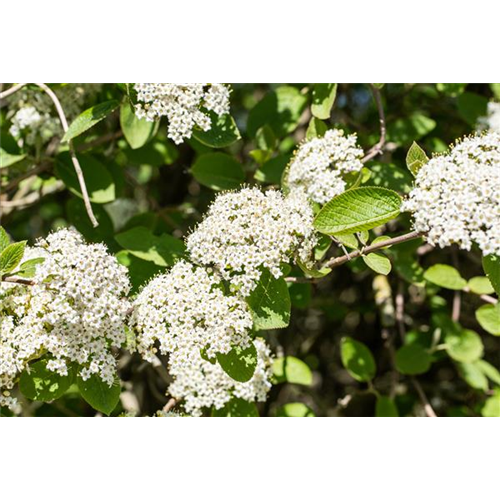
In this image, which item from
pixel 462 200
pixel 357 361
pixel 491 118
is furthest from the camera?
pixel 357 361

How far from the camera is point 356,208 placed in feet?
5.77

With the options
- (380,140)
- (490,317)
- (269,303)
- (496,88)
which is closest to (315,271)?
(269,303)

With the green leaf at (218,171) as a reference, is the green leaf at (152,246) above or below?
below

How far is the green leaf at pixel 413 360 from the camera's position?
Result: 8.91 ft

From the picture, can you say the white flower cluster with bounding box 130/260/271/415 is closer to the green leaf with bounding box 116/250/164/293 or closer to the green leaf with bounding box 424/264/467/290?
the green leaf with bounding box 116/250/164/293

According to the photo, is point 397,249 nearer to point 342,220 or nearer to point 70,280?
point 342,220

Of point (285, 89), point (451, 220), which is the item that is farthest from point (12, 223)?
point (451, 220)

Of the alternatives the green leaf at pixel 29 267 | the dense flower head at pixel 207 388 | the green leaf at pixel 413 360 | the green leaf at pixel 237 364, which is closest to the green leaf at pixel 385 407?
the green leaf at pixel 413 360

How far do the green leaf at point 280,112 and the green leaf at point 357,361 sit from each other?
2.86 feet

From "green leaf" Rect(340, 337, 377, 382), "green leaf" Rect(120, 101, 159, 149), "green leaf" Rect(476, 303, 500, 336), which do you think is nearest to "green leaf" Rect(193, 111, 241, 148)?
"green leaf" Rect(120, 101, 159, 149)

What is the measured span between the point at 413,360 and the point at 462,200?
4.17 ft

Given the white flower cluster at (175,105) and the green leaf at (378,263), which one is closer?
the green leaf at (378,263)

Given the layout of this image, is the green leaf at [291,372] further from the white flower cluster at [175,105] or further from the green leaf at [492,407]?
the white flower cluster at [175,105]

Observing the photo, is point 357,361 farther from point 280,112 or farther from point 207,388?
point 280,112
